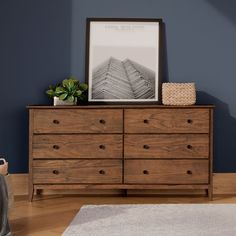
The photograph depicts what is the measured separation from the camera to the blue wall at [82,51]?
14.4 ft

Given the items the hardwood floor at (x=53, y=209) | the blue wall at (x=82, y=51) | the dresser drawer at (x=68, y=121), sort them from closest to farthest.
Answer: the hardwood floor at (x=53, y=209) → the dresser drawer at (x=68, y=121) → the blue wall at (x=82, y=51)

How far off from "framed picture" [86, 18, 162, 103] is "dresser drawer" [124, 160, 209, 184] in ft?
2.00

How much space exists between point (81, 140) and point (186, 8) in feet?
4.82

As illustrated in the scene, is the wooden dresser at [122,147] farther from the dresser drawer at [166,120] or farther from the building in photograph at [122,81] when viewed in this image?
the building in photograph at [122,81]

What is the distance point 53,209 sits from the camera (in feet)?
12.5

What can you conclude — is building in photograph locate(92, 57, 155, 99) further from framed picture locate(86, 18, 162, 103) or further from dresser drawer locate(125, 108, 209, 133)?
dresser drawer locate(125, 108, 209, 133)

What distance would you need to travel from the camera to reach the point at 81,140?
4062 millimetres

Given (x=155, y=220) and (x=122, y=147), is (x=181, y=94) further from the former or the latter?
(x=155, y=220)

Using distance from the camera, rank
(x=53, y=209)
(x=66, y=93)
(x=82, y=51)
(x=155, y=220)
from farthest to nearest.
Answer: (x=82, y=51)
(x=66, y=93)
(x=53, y=209)
(x=155, y=220)

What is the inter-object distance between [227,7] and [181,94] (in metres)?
0.91

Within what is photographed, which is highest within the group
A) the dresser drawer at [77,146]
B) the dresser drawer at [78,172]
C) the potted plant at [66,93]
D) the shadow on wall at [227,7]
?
the shadow on wall at [227,7]

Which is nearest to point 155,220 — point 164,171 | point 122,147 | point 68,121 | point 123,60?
point 164,171

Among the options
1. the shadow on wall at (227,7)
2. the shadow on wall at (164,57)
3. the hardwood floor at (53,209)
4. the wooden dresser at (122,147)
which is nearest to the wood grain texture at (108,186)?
the wooden dresser at (122,147)

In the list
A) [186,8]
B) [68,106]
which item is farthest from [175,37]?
[68,106]
